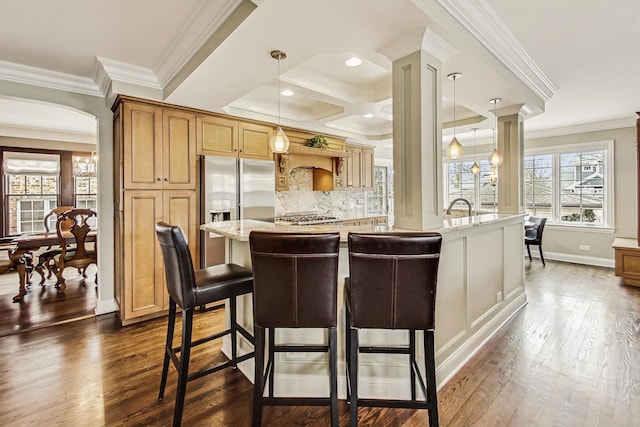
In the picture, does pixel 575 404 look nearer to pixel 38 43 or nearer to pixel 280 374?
pixel 280 374

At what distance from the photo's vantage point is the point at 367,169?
623cm

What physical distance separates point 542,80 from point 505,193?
1267 mm

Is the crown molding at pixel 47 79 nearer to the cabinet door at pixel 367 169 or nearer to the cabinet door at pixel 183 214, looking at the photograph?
the cabinet door at pixel 183 214

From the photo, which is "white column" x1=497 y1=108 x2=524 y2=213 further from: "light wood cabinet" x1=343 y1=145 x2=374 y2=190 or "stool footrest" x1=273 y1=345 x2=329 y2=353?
"stool footrest" x1=273 y1=345 x2=329 y2=353

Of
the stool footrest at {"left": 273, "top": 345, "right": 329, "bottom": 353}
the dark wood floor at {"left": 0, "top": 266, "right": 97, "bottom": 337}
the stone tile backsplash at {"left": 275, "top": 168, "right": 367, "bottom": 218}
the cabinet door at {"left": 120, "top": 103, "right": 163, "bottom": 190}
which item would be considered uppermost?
the cabinet door at {"left": 120, "top": 103, "right": 163, "bottom": 190}

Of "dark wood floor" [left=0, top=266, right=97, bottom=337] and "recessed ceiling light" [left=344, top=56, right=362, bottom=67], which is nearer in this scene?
"recessed ceiling light" [left=344, top=56, right=362, bottom=67]

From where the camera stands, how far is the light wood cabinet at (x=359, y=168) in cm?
579

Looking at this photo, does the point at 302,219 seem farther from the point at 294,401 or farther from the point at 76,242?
the point at 294,401

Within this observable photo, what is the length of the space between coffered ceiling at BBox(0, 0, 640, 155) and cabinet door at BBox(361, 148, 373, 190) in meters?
2.21

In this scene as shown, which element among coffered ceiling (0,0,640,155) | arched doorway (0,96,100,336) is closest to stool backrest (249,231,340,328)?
coffered ceiling (0,0,640,155)

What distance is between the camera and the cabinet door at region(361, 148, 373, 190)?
20.1 feet

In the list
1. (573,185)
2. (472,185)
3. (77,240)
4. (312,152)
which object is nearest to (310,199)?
(312,152)

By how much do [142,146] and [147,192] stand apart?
471 mm

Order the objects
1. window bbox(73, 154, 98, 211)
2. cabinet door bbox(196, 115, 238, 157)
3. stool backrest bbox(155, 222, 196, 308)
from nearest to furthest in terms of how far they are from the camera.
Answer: stool backrest bbox(155, 222, 196, 308) < cabinet door bbox(196, 115, 238, 157) < window bbox(73, 154, 98, 211)
